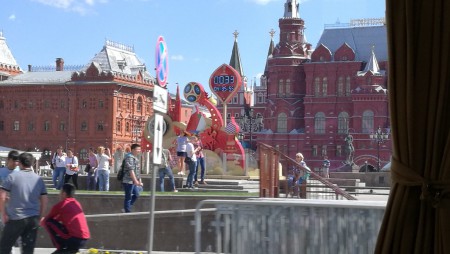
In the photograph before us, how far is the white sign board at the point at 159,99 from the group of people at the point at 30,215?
1.34 m

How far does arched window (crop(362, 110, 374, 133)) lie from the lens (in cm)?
7256

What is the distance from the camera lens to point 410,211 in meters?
3.67

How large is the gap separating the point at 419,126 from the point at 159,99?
4.34 metres

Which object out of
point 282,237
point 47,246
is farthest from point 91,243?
point 282,237

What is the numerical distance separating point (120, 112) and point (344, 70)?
78.9 feet

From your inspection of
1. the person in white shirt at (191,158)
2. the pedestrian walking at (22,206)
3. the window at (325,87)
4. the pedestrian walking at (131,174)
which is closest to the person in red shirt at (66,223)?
the pedestrian walking at (22,206)

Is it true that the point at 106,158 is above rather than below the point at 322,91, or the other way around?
below

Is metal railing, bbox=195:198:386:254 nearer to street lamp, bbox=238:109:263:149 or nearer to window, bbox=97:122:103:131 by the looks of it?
window, bbox=97:122:103:131

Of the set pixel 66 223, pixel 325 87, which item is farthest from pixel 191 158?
pixel 325 87

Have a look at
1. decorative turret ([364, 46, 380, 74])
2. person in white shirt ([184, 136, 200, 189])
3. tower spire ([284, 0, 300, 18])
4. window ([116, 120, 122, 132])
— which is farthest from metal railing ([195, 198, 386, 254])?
tower spire ([284, 0, 300, 18])

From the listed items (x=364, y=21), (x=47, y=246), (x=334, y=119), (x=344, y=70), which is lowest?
(x=47, y=246)

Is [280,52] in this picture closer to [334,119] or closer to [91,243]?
[334,119]

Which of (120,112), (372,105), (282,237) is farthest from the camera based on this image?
(120,112)

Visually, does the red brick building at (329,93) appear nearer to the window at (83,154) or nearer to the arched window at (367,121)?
the arched window at (367,121)
